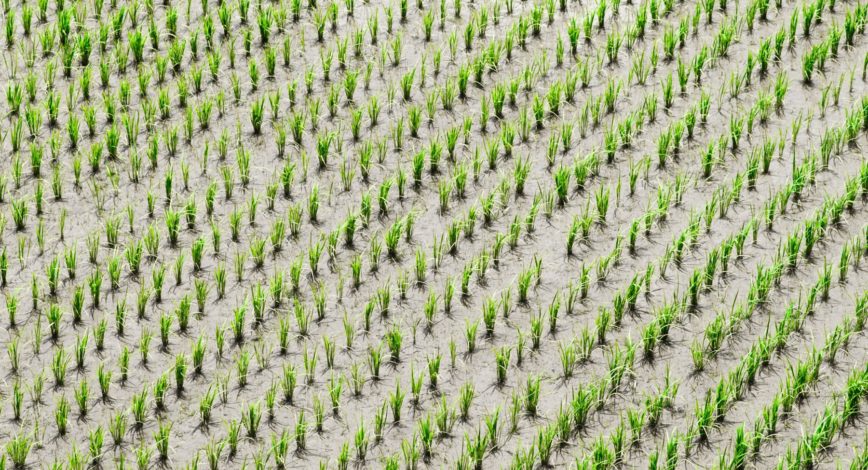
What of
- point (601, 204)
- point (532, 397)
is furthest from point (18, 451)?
point (601, 204)

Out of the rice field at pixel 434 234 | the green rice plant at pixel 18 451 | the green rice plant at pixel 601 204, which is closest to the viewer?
the green rice plant at pixel 18 451

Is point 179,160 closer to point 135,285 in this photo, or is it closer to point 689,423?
point 135,285

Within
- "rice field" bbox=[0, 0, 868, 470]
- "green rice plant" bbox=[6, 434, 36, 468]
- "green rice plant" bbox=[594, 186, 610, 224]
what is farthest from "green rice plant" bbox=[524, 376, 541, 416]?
"green rice plant" bbox=[6, 434, 36, 468]

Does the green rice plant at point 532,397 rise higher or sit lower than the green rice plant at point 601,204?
lower

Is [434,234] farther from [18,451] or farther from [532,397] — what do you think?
[18,451]

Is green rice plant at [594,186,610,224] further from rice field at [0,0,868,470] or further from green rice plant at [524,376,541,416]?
green rice plant at [524,376,541,416]

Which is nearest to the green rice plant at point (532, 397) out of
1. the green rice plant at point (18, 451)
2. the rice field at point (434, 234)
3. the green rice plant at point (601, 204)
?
the rice field at point (434, 234)

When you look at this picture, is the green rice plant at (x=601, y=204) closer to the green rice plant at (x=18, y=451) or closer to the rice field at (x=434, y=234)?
the rice field at (x=434, y=234)

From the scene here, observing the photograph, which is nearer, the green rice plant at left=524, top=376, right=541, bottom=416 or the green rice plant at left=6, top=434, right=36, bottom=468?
the green rice plant at left=6, top=434, right=36, bottom=468
